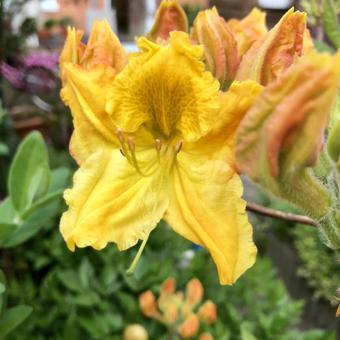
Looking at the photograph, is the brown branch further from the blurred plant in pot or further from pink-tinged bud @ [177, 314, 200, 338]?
the blurred plant in pot

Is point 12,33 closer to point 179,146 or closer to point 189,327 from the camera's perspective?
point 189,327

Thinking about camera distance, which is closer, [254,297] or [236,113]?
[236,113]

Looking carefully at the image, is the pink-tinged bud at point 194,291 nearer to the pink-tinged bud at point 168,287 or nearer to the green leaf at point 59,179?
the pink-tinged bud at point 168,287

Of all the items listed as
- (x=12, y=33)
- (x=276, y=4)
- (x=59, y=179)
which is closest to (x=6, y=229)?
(x=59, y=179)

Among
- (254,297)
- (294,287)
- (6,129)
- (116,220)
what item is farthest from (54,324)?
(294,287)

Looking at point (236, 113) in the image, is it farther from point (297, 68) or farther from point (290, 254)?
point (290, 254)

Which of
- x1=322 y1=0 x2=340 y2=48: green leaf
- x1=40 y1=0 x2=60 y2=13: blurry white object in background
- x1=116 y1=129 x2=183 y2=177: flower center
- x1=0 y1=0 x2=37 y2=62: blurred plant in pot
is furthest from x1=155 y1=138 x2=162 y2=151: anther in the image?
x1=40 y1=0 x2=60 y2=13: blurry white object in background

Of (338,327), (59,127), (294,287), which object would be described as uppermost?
(59,127)
